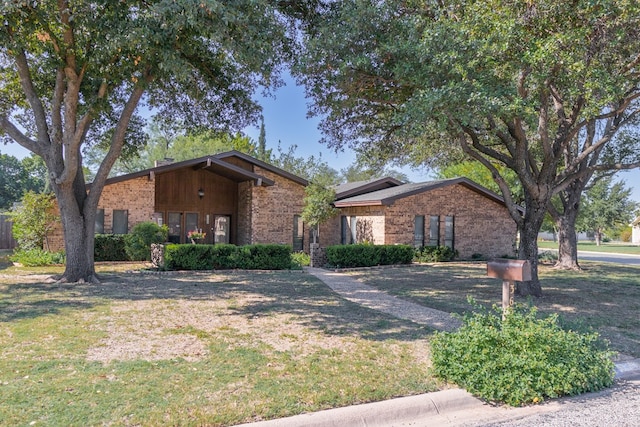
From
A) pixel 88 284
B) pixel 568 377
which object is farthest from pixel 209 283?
pixel 568 377

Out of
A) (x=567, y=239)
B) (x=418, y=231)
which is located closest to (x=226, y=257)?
(x=418, y=231)

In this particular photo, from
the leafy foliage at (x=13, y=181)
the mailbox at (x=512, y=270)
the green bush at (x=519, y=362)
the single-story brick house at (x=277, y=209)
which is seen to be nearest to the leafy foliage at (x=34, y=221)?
the single-story brick house at (x=277, y=209)

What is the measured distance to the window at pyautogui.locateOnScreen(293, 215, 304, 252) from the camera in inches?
793

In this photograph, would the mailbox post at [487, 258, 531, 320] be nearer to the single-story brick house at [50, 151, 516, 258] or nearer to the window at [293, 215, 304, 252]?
the single-story brick house at [50, 151, 516, 258]

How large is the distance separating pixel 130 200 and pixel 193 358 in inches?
558

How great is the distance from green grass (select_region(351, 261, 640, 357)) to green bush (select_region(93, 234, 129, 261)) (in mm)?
8773

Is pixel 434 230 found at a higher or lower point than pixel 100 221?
lower

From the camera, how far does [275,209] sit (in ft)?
64.2

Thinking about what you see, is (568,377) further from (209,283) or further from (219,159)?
(219,159)

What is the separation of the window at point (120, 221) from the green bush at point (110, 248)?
1.15m

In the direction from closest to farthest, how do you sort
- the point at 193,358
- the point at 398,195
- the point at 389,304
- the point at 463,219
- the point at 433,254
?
the point at 193,358 → the point at 389,304 → the point at 398,195 → the point at 433,254 → the point at 463,219

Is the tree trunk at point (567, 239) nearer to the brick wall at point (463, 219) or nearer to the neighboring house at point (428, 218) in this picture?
the neighboring house at point (428, 218)

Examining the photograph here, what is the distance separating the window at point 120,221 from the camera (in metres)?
17.5

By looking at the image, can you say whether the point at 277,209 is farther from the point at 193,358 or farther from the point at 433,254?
the point at 193,358
